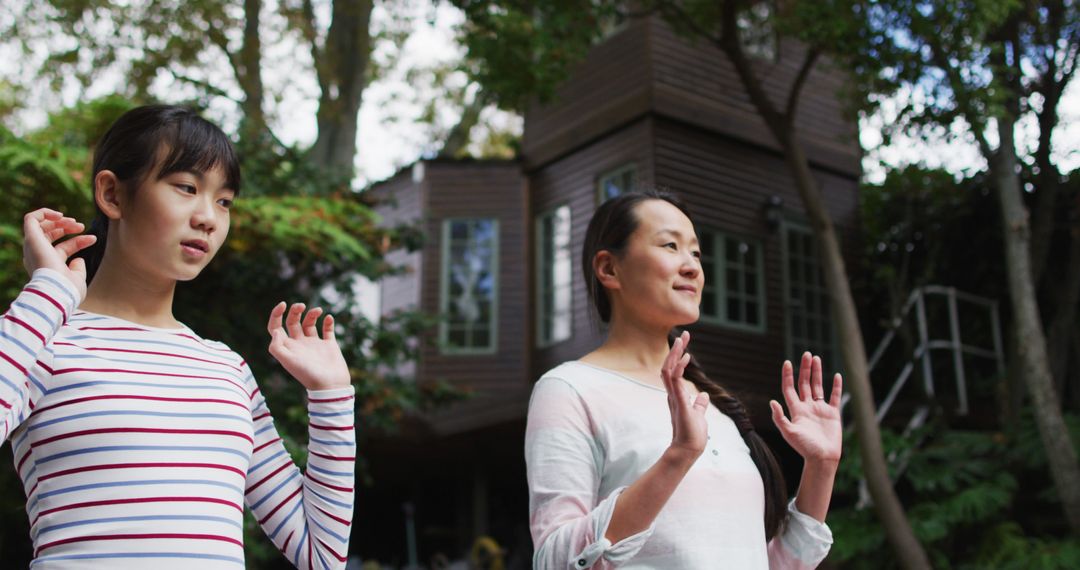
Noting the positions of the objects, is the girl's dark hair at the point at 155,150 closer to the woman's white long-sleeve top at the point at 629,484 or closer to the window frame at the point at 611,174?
the woman's white long-sleeve top at the point at 629,484

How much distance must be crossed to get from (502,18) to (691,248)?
739 cm

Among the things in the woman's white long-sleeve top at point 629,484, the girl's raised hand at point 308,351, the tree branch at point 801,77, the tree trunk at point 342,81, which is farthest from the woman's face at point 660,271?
the tree trunk at point 342,81

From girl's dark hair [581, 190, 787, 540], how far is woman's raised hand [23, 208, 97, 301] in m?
1.29

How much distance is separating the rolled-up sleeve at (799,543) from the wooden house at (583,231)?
9061 mm

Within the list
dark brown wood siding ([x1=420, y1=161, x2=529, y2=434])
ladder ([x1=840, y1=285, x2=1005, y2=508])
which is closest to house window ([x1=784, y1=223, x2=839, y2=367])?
ladder ([x1=840, y1=285, x2=1005, y2=508])

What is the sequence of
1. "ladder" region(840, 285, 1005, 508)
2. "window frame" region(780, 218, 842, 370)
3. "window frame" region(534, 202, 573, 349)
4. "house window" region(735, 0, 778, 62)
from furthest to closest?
"window frame" region(534, 202, 573, 349) < "window frame" region(780, 218, 842, 370) < "house window" region(735, 0, 778, 62) < "ladder" region(840, 285, 1005, 508)

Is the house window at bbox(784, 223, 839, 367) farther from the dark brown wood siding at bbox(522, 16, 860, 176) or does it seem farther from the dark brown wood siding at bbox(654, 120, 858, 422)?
the dark brown wood siding at bbox(522, 16, 860, 176)

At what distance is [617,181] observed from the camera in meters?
13.2

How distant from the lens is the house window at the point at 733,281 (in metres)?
13.0

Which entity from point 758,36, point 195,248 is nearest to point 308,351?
point 195,248

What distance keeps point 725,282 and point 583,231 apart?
1795 mm

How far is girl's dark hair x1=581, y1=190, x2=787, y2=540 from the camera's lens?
8.66ft

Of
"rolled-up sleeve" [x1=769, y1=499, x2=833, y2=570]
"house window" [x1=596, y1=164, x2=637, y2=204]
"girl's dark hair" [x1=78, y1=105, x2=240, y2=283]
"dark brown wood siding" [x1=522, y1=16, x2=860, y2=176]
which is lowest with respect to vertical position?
"rolled-up sleeve" [x1=769, y1=499, x2=833, y2=570]

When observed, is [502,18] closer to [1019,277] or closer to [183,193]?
[1019,277]
